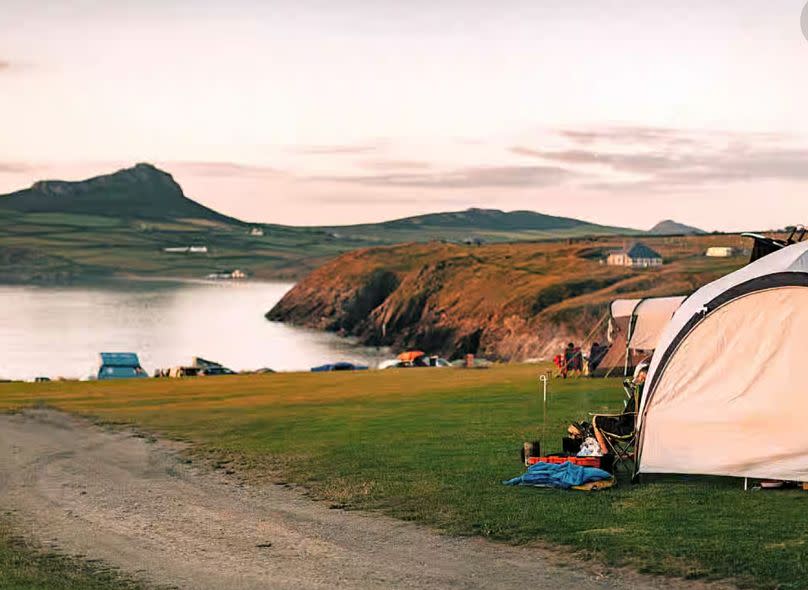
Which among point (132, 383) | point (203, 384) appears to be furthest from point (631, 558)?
point (132, 383)

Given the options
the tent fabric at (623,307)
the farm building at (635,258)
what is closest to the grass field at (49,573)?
the tent fabric at (623,307)

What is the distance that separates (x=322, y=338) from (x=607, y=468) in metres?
120

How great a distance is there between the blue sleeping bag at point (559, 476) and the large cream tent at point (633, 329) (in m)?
18.9

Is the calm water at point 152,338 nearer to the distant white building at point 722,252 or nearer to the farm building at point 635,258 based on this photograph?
the farm building at point 635,258

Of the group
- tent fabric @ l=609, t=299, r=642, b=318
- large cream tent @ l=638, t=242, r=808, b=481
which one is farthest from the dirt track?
tent fabric @ l=609, t=299, r=642, b=318

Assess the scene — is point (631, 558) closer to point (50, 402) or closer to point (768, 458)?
point (768, 458)

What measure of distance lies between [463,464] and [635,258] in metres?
126

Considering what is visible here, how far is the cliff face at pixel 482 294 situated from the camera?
107812 millimetres

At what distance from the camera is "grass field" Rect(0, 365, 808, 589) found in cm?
1443

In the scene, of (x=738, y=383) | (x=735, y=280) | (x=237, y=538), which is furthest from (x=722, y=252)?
(x=237, y=538)

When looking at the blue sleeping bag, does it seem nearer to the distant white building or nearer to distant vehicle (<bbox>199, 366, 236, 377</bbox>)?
distant vehicle (<bbox>199, 366, 236, 377</bbox>)

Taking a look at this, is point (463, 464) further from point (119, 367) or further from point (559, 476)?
point (119, 367)

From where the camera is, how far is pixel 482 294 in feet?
431

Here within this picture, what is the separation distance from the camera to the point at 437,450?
22.7 metres
